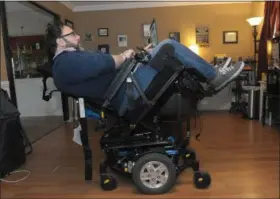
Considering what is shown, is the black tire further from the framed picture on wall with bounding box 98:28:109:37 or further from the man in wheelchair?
the framed picture on wall with bounding box 98:28:109:37

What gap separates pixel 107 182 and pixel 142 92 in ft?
2.14

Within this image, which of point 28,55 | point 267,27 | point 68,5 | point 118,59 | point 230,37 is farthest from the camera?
point 230,37

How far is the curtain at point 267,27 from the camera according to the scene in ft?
11.8

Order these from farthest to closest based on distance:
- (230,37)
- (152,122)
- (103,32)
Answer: (103,32) < (230,37) < (152,122)

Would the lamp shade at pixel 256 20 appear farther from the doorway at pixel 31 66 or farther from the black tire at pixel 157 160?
the black tire at pixel 157 160

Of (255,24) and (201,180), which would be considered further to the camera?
(255,24)

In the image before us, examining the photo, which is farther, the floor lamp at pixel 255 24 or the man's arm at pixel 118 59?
the floor lamp at pixel 255 24

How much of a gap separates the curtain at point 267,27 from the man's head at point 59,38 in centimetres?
297

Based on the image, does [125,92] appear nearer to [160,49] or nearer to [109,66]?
[109,66]

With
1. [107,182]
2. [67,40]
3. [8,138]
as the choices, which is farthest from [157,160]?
[8,138]

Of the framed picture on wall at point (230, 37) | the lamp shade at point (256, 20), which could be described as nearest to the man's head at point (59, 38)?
the lamp shade at point (256, 20)

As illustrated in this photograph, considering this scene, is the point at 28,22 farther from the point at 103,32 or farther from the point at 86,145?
the point at 86,145

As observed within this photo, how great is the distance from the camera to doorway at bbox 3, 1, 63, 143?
13.1ft

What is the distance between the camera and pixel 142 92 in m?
1.54
